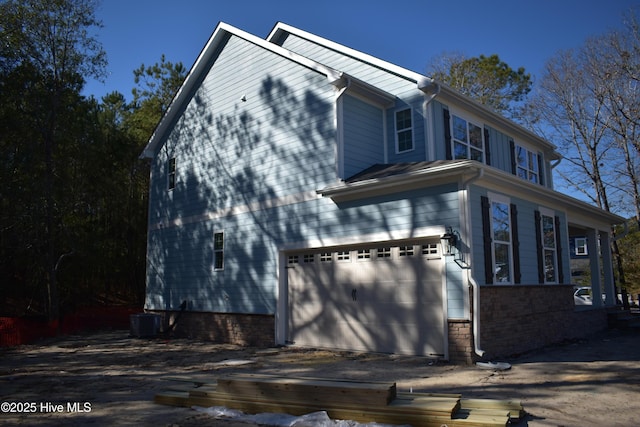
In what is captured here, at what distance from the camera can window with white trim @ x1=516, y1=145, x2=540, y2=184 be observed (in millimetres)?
17266

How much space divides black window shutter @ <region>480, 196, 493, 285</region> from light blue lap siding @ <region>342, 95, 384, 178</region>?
3.38 meters

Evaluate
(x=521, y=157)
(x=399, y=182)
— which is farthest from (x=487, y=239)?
(x=521, y=157)

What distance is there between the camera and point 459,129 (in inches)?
553

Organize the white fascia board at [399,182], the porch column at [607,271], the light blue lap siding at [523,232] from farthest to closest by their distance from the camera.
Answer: the porch column at [607,271] → the light blue lap siding at [523,232] → the white fascia board at [399,182]

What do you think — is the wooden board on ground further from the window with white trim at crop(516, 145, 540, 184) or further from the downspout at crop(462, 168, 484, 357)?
the window with white trim at crop(516, 145, 540, 184)

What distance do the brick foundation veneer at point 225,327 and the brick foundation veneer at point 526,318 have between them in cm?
570

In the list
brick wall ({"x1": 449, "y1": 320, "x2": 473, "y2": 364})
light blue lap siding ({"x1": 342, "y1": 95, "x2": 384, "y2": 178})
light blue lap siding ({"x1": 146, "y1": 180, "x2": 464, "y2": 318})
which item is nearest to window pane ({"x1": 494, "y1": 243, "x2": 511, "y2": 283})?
light blue lap siding ({"x1": 146, "y1": 180, "x2": 464, "y2": 318})

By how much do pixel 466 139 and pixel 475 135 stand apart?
0.74 m

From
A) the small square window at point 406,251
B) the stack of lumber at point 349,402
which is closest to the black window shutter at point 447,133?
the small square window at point 406,251

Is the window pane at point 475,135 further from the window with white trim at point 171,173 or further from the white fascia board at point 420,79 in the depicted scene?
the window with white trim at point 171,173

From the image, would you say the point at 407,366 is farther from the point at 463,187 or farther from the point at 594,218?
the point at 594,218

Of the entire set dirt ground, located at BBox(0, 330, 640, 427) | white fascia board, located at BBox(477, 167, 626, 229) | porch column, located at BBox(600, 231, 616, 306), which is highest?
white fascia board, located at BBox(477, 167, 626, 229)

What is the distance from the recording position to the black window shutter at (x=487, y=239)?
10273 mm

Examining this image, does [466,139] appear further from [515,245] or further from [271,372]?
[271,372]
